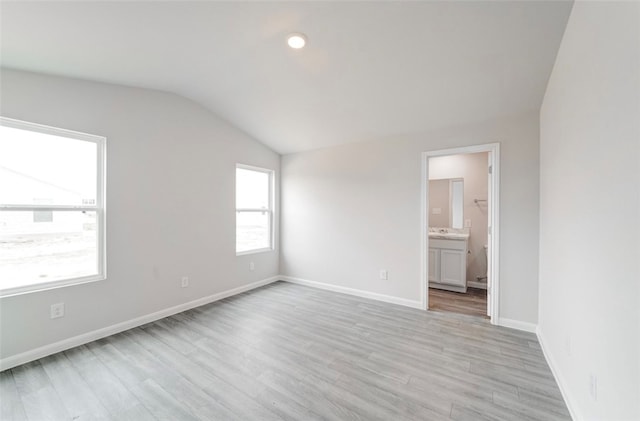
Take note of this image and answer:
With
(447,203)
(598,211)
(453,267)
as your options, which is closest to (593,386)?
(598,211)

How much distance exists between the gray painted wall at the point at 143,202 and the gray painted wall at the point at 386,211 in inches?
43.3

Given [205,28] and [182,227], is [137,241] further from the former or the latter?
[205,28]

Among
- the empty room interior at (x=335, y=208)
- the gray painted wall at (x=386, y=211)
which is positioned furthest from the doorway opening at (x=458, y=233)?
the gray painted wall at (x=386, y=211)

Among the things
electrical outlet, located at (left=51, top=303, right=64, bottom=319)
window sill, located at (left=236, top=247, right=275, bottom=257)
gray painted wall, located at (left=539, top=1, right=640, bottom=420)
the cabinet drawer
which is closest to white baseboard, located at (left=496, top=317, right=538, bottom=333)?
gray painted wall, located at (left=539, top=1, right=640, bottom=420)

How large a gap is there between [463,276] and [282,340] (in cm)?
307

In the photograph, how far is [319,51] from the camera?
7.61ft

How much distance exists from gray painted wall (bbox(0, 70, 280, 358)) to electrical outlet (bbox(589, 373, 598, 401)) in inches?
150

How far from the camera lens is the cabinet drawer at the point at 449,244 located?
4.16m

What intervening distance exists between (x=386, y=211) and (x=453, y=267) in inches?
62.8

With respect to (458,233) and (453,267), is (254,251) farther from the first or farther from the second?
(458,233)

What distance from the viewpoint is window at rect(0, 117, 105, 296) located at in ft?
7.38

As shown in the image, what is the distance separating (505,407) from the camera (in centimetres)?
174

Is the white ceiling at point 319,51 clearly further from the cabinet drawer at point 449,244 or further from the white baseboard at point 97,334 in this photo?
the white baseboard at point 97,334

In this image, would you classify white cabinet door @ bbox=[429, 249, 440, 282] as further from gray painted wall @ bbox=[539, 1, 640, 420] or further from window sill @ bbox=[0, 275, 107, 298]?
window sill @ bbox=[0, 275, 107, 298]
